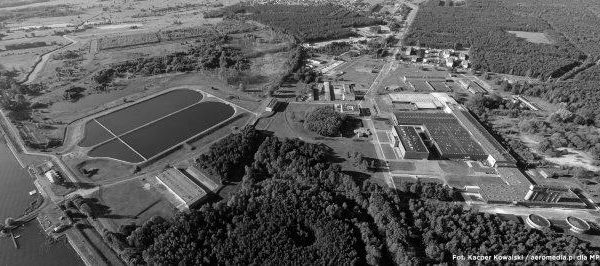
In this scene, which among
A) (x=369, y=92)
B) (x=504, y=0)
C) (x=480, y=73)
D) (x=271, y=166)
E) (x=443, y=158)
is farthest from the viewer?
(x=504, y=0)

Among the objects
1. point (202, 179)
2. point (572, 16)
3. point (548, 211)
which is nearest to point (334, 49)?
point (202, 179)

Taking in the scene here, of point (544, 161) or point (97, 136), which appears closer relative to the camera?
point (544, 161)

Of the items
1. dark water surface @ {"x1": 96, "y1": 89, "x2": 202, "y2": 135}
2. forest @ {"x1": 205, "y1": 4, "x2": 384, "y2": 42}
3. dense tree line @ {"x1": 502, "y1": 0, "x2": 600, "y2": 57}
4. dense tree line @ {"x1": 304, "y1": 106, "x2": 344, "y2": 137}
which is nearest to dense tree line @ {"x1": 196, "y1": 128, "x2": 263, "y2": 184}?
dense tree line @ {"x1": 304, "y1": 106, "x2": 344, "y2": 137}

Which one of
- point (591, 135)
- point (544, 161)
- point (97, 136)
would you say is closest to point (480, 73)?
point (591, 135)

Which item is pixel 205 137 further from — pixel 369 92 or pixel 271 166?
pixel 369 92

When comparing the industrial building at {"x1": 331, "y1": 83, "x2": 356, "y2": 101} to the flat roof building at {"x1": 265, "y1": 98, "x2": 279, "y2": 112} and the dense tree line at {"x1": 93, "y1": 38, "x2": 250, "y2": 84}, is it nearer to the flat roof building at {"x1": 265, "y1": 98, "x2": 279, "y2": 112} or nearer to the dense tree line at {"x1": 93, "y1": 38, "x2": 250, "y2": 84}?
the flat roof building at {"x1": 265, "y1": 98, "x2": 279, "y2": 112}

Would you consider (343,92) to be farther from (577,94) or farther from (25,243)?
(25,243)

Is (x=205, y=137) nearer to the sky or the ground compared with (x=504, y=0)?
nearer to the ground
